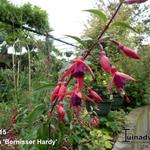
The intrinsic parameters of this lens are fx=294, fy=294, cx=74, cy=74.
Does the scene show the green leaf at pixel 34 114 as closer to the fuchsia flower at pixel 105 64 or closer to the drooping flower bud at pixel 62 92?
the drooping flower bud at pixel 62 92

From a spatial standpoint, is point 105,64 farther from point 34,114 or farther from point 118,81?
point 34,114

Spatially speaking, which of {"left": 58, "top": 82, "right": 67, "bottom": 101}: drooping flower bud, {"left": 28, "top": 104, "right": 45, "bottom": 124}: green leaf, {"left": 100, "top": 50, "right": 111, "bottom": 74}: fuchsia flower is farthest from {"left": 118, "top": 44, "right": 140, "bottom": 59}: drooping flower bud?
{"left": 28, "top": 104, "right": 45, "bottom": 124}: green leaf

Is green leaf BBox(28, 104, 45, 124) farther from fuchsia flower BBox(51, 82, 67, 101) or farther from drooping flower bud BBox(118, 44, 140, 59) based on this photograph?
drooping flower bud BBox(118, 44, 140, 59)

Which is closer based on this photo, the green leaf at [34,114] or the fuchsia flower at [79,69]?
the fuchsia flower at [79,69]

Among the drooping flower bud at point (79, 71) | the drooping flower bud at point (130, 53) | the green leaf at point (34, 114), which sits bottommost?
the green leaf at point (34, 114)

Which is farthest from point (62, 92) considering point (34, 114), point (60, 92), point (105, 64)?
point (34, 114)

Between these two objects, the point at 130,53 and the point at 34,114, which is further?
the point at 34,114

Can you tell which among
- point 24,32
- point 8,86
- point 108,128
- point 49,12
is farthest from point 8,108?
point 49,12

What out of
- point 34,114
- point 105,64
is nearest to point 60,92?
point 105,64

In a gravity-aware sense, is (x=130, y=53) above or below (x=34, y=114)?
above

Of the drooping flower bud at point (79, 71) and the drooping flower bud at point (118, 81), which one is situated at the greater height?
the drooping flower bud at point (79, 71)

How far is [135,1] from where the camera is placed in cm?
62

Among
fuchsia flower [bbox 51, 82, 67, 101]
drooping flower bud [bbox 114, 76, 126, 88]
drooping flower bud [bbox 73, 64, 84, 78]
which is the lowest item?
fuchsia flower [bbox 51, 82, 67, 101]

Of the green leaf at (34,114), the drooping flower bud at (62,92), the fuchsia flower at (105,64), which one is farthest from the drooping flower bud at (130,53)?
the green leaf at (34,114)
